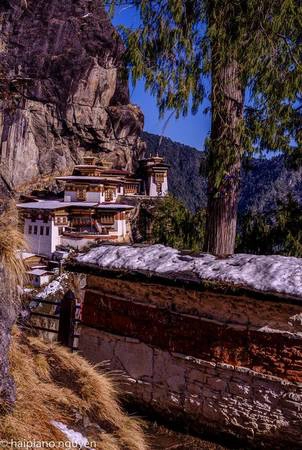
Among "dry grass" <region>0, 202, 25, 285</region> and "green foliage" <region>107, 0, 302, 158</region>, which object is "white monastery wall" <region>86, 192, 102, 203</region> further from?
"dry grass" <region>0, 202, 25, 285</region>

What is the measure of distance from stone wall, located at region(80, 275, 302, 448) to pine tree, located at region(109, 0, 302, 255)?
2.52 meters

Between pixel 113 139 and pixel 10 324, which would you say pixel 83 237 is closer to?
pixel 113 139

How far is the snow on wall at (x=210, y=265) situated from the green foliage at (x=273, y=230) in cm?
467

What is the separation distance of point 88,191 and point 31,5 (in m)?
22.4

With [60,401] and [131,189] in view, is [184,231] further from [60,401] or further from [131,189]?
[131,189]

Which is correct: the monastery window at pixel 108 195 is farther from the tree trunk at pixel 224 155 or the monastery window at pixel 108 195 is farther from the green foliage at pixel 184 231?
the tree trunk at pixel 224 155

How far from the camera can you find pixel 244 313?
4.37 meters

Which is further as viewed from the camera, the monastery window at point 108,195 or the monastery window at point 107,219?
the monastery window at point 108,195

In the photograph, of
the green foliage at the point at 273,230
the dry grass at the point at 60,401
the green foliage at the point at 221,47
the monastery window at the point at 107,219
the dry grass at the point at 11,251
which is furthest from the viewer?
the monastery window at the point at 107,219

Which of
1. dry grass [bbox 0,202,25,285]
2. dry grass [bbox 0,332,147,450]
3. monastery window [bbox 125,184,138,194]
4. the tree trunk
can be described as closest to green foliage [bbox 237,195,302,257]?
the tree trunk

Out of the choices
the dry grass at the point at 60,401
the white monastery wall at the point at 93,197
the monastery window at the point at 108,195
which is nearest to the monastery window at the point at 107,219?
the white monastery wall at the point at 93,197

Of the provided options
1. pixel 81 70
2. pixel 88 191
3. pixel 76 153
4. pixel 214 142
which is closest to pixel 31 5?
pixel 81 70

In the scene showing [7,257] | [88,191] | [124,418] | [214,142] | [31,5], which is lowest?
[124,418]

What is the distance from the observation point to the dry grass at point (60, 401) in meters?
3.17
